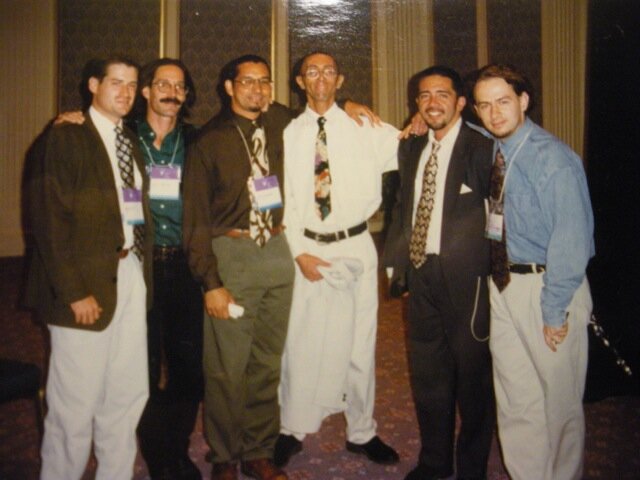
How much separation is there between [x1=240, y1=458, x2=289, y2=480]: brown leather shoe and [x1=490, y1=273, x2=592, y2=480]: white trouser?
91cm

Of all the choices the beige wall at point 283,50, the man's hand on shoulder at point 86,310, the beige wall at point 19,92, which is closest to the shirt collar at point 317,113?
the man's hand on shoulder at point 86,310

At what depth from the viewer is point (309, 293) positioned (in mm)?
2348

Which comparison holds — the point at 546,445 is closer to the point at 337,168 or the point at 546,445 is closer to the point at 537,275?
the point at 537,275

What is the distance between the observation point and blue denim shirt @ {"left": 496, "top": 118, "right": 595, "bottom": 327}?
5.42ft

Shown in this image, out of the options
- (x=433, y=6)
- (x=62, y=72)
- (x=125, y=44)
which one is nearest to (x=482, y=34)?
(x=433, y=6)

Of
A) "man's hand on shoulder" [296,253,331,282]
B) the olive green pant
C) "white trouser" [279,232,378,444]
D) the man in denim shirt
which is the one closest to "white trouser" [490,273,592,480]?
the man in denim shirt

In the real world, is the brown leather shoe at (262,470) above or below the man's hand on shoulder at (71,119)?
below

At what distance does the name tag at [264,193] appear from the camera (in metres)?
2.17

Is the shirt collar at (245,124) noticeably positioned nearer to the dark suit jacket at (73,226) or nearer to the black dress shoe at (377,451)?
the dark suit jacket at (73,226)

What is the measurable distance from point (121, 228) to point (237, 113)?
2.34 ft

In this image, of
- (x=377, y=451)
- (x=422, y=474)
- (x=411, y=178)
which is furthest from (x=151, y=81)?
(x=422, y=474)

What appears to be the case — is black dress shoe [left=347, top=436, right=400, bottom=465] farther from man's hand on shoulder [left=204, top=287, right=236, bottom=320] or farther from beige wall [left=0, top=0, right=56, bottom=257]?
beige wall [left=0, top=0, right=56, bottom=257]

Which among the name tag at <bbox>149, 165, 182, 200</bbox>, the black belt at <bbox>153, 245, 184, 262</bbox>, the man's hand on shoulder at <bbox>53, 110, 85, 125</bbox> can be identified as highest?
the man's hand on shoulder at <bbox>53, 110, 85, 125</bbox>

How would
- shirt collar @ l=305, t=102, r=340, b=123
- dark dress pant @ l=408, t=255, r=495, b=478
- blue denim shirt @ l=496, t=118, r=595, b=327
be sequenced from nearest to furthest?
blue denim shirt @ l=496, t=118, r=595, b=327
dark dress pant @ l=408, t=255, r=495, b=478
shirt collar @ l=305, t=102, r=340, b=123
